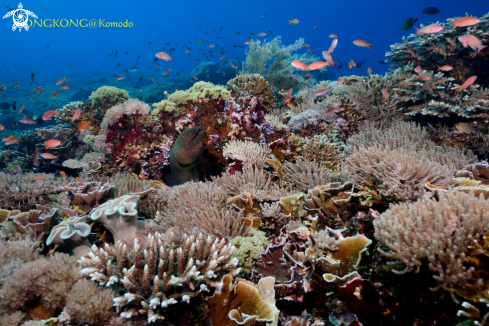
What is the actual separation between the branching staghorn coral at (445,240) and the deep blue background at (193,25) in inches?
4673

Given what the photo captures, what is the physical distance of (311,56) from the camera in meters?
12.2

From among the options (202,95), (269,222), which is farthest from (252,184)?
(202,95)

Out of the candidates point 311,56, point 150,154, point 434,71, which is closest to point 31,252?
point 150,154

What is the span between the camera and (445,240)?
5.27ft

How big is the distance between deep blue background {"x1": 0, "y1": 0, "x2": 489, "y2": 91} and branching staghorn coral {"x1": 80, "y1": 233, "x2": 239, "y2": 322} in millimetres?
118097

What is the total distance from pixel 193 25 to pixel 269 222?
185m

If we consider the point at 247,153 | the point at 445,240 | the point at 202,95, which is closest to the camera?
the point at 445,240

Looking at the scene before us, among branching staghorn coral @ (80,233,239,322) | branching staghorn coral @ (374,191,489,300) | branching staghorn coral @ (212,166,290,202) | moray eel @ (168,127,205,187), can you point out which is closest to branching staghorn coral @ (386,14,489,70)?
branching staghorn coral @ (212,166,290,202)

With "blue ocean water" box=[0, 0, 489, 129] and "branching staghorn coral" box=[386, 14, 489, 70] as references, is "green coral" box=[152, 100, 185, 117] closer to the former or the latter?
"branching staghorn coral" box=[386, 14, 489, 70]

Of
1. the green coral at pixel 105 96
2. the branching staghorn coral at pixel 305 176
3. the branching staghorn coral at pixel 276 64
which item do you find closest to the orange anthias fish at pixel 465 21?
the branching staghorn coral at pixel 305 176

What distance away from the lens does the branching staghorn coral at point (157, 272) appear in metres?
1.80

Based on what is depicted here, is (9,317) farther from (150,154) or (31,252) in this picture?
(150,154)

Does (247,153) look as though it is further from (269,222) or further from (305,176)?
(269,222)

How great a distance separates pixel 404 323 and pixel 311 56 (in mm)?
12777
